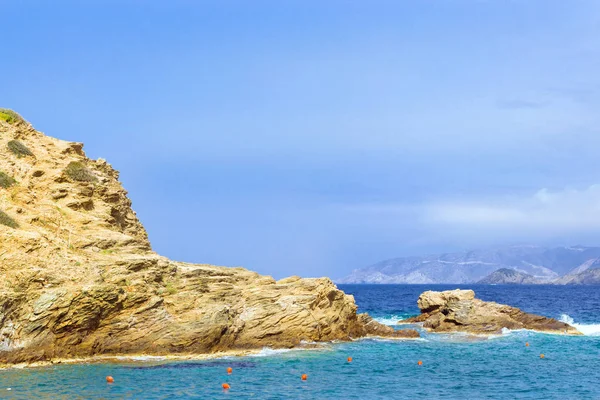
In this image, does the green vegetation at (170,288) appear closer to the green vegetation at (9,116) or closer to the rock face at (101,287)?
the rock face at (101,287)

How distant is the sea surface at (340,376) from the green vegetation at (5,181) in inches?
569

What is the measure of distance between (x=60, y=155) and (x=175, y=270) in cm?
1340

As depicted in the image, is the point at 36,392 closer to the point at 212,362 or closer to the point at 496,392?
the point at 212,362

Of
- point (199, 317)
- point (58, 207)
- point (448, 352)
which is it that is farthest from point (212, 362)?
point (448, 352)

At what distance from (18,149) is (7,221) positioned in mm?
9873

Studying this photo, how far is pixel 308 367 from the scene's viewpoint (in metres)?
38.0

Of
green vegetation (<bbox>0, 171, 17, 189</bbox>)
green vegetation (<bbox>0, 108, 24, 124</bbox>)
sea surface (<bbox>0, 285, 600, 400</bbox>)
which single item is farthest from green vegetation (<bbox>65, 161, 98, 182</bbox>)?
sea surface (<bbox>0, 285, 600, 400</bbox>)

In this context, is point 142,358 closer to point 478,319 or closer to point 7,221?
point 7,221

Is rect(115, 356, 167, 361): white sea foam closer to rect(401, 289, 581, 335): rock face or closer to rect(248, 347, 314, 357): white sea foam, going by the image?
rect(248, 347, 314, 357): white sea foam

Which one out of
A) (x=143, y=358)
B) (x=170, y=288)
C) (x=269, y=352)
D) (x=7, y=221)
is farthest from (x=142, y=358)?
(x=7, y=221)

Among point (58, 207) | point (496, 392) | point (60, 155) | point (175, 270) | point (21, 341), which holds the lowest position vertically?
point (496, 392)

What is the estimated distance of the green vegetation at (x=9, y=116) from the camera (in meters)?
50.1

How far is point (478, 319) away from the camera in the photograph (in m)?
62.0

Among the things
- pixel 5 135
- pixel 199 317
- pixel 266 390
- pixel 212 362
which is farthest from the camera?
pixel 5 135
